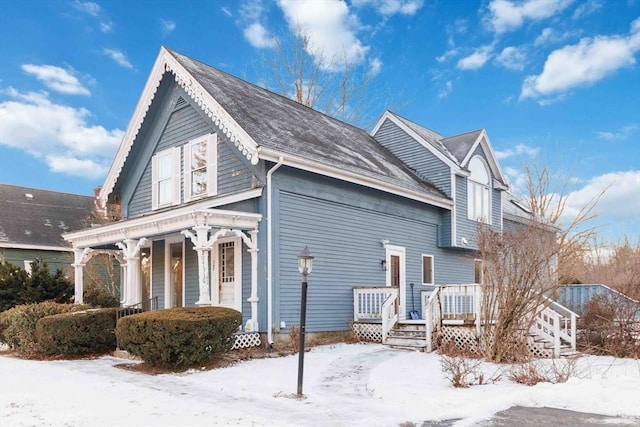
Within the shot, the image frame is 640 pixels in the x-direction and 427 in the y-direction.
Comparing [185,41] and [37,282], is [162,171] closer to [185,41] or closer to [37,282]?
[37,282]

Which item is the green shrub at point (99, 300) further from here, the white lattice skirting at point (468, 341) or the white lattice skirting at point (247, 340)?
the white lattice skirting at point (468, 341)

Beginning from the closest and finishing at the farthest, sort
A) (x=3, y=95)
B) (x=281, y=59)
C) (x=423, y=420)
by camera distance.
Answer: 1. (x=423, y=420)
2. (x=3, y=95)
3. (x=281, y=59)

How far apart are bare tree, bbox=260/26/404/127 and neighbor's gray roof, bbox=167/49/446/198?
14.0 meters

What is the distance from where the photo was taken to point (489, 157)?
2045 cm

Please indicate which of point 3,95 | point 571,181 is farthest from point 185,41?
point 571,181

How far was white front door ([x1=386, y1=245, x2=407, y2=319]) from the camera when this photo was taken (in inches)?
656

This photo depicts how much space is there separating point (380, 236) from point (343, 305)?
2533 mm

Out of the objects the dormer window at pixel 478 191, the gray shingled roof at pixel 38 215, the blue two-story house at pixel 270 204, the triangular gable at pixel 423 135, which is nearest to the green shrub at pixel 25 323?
the blue two-story house at pixel 270 204

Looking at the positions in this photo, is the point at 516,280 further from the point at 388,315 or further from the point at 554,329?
the point at 388,315

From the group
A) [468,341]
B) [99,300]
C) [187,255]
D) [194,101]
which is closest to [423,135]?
[194,101]

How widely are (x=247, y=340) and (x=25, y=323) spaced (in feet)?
17.7

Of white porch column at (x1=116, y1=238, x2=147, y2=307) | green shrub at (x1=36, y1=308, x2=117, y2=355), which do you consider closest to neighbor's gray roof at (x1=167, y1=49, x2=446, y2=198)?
white porch column at (x1=116, y1=238, x2=147, y2=307)

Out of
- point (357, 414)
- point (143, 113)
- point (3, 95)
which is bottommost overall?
point (357, 414)

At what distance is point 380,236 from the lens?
A: 1625 centimetres
